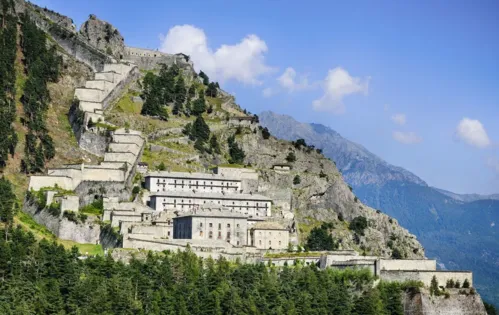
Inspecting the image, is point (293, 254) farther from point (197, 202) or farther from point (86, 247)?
point (86, 247)

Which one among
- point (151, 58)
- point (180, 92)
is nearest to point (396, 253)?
point (180, 92)

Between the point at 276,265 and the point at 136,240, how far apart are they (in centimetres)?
1436

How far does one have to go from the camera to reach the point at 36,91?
392 feet

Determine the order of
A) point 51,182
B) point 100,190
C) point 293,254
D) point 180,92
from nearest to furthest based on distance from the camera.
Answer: point 293,254
point 100,190
point 51,182
point 180,92

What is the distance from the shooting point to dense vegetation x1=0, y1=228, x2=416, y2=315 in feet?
242

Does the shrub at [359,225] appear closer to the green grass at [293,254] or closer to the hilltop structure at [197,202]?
the hilltop structure at [197,202]

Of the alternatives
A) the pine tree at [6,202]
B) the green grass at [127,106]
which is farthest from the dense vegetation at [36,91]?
the pine tree at [6,202]

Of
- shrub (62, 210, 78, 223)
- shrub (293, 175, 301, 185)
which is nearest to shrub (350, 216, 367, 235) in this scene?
shrub (293, 175, 301, 185)

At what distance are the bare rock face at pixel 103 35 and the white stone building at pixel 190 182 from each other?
4938cm

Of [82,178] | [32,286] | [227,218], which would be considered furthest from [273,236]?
[32,286]

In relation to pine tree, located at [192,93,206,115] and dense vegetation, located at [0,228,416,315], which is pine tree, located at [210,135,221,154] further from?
dense vegetation, located at [0,228,416,315]

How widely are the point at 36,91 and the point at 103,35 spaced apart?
114 feet

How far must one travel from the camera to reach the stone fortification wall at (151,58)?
14925 cm

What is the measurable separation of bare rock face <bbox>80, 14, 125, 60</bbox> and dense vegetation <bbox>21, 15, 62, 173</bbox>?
15883 millimetres
